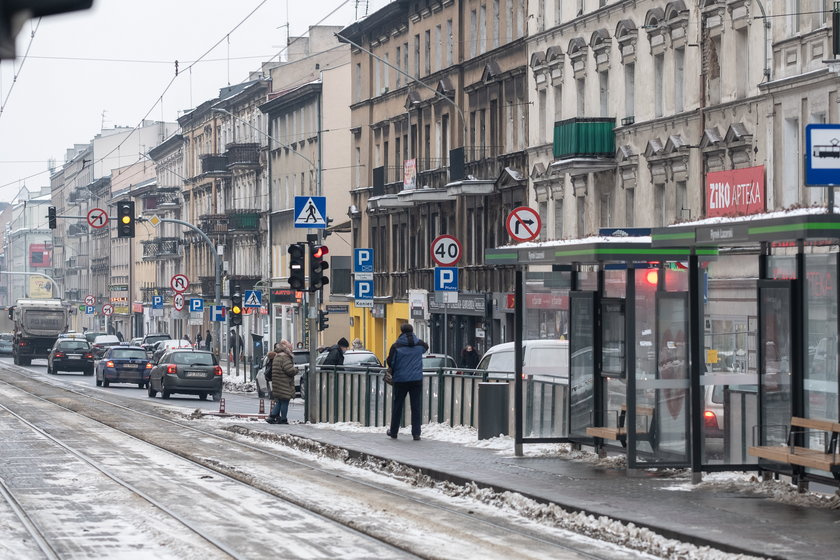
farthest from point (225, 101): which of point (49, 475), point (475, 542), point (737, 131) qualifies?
point (475, 542)

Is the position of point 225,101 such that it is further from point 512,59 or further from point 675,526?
point 675,526

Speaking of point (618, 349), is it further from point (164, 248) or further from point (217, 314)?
point (164, 248)

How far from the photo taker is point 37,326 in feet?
270

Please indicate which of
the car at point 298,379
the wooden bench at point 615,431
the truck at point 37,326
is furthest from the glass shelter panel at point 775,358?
the truck at point 37,326

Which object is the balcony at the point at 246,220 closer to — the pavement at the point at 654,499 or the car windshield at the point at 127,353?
the car windshield at the point at 127,353

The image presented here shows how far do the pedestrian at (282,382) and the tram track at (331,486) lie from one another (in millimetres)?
1383

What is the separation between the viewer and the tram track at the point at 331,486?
13.0 m

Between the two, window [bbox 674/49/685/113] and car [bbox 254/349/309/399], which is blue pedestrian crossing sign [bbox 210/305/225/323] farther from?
window [bbox 674/49/685/113]

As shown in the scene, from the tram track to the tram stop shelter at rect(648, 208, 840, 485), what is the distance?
2.48 meters

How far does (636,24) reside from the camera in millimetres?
41531

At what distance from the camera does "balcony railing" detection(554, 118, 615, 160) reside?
141ft

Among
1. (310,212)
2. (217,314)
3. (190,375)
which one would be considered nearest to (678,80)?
(310,212)

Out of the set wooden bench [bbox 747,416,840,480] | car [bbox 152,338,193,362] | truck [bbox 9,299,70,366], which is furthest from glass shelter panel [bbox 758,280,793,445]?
truck [bbox 9,299,70,366]

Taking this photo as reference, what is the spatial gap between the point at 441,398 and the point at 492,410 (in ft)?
10.7
